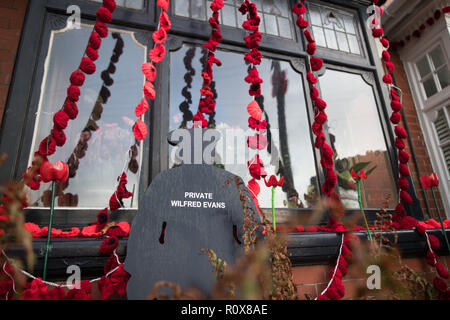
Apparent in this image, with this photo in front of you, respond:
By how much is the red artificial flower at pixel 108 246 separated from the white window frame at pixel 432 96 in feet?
10.6

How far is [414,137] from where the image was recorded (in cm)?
311

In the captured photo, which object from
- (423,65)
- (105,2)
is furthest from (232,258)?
(423,65)

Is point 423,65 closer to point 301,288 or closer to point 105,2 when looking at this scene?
point 301,288

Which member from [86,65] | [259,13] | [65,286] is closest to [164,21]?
[86,65]

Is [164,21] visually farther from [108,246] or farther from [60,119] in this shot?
[108,246]

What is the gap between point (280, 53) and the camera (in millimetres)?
2510

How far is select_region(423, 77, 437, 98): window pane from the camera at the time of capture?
3.12m

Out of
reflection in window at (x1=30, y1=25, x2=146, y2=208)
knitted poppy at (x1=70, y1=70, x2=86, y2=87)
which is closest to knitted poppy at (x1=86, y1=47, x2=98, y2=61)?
knitted poppy at (x1=70, y1=70, x2=86, y2=87)

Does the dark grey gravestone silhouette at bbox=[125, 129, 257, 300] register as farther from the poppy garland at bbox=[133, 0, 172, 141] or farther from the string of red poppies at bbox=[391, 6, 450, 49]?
the string of red poppies at bbox=[391, 6, 450, 49]

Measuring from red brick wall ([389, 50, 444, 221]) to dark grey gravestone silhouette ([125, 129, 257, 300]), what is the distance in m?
2.60

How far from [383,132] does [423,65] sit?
1.43 m

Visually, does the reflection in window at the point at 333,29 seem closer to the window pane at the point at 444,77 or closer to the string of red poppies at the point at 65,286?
the window pane at the point at 444,77

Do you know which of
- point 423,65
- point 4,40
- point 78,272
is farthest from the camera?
point 423,65

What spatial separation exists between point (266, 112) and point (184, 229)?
1.52m
